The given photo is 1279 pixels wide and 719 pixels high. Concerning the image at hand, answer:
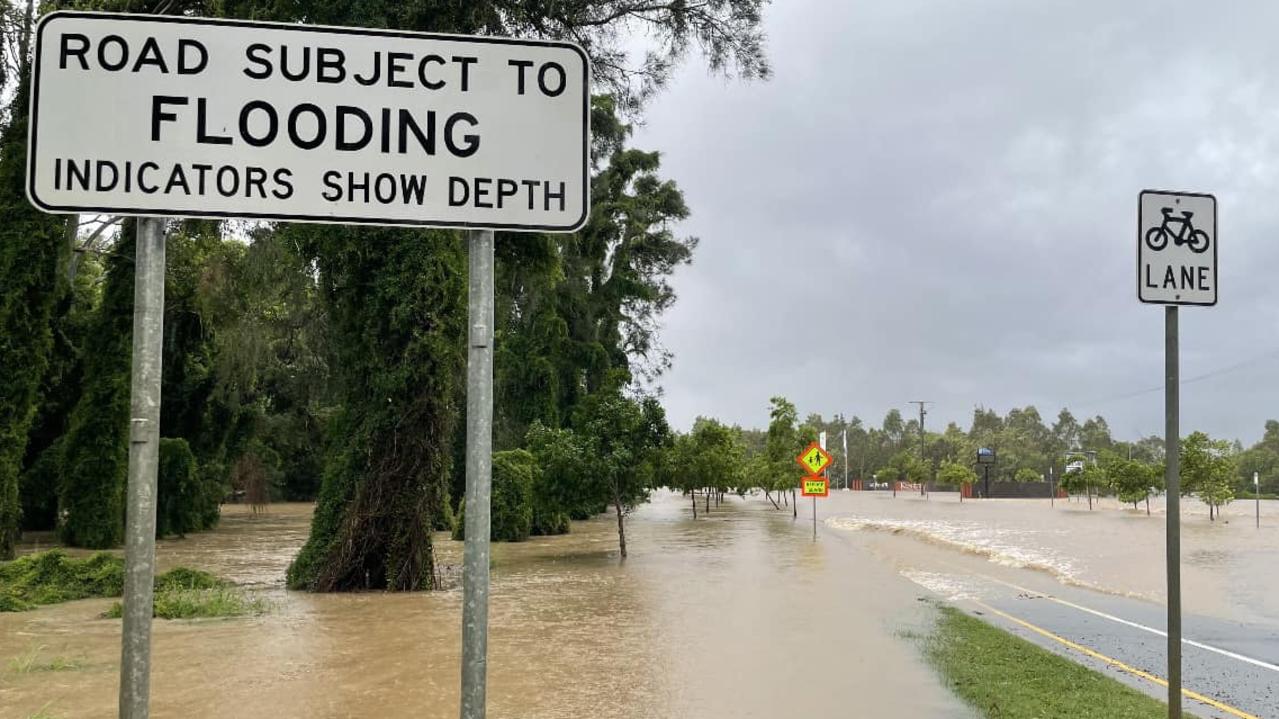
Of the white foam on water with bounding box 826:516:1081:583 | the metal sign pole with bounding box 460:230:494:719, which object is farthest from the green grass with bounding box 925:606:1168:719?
the white foam on water with bounding box 826:516:1081:583

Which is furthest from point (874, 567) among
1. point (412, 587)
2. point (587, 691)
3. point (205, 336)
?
point (205, 336)

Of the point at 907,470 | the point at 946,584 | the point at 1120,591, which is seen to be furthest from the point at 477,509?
the point at 907,470

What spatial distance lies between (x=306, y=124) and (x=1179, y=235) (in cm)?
498

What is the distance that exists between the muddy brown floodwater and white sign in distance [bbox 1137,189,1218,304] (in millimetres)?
4694

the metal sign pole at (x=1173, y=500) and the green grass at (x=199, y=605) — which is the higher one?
the metal sign pole at (x=1173, y=500)

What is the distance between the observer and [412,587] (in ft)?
57.6

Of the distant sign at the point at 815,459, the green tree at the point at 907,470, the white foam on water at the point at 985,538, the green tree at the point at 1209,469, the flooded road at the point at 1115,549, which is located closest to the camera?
the flooded road at the point at 1115,549

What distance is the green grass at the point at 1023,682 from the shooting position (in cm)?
866

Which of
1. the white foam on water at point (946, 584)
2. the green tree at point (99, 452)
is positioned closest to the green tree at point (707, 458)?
the white foam on water at point (946, 584)

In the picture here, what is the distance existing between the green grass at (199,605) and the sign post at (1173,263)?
13.3 meters

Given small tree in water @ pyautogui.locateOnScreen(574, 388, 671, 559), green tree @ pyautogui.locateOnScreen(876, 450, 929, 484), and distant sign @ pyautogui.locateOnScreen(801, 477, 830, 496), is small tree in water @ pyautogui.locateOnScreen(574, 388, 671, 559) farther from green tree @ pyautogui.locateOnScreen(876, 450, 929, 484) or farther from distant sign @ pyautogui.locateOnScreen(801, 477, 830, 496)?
green tree @ pyautogui.locateOnScreen(876, 450, 929, 484)

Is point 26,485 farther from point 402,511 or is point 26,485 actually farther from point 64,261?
point 402,511

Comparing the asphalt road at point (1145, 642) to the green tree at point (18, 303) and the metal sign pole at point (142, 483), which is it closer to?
the metal sign pole at point (142, 483)

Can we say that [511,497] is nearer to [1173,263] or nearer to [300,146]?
[1173,263]
